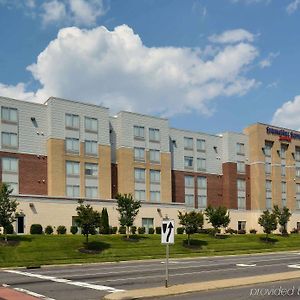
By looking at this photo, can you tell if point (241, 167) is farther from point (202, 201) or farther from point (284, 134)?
point (284, 134)

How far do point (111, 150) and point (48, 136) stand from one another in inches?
387

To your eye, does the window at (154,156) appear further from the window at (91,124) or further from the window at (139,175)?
the window at (91,124)

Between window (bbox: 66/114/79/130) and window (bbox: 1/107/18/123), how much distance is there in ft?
20.5

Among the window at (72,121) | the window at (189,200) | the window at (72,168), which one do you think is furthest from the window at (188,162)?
the window at (72,121)

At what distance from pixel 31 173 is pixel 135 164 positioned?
14.7m

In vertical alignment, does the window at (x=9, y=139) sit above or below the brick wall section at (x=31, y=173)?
above

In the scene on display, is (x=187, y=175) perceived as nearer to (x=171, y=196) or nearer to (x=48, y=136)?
(x=171, y=196)

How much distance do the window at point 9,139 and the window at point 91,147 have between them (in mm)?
8722

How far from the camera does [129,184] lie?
6494cm

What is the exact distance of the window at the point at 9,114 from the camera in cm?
5676

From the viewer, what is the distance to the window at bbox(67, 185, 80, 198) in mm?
59344

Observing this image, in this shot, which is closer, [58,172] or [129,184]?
[58,172]

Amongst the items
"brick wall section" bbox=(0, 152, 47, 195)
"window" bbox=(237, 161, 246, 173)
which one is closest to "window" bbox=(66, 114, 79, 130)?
"brick wall section" bbox=(0, 152, 47, 195)

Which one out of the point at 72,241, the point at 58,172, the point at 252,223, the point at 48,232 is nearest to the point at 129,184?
the point at 58,172
